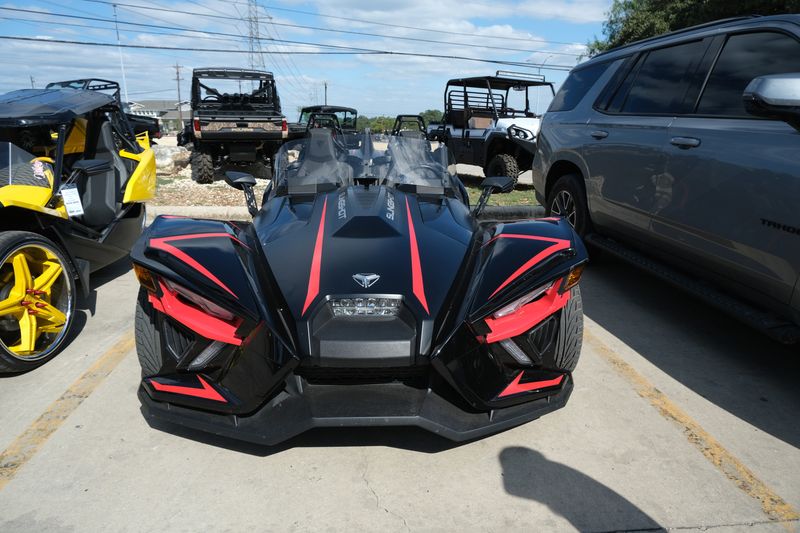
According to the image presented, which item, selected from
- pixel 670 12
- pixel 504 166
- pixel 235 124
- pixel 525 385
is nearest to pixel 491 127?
pixel 504 166

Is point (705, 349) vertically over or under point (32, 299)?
under

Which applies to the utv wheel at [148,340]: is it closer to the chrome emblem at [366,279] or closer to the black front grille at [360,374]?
the black front grille at [360,374]

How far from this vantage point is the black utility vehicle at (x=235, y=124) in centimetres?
1083

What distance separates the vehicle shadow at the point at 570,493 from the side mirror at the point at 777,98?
2.00 meters

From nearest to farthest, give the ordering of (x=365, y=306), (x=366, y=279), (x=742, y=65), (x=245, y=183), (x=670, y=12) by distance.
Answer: (x=365, y=306) < (x=366, y=279) < (x=742, y=65) < (x=245, y=183) < (x=670, y=12)

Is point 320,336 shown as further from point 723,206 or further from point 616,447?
point 723,206

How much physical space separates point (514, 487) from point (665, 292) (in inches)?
130

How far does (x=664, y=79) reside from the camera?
164 inches

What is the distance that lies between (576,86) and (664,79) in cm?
136

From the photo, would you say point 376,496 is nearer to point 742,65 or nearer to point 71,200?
point 71,200

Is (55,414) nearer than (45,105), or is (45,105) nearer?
(55,414)

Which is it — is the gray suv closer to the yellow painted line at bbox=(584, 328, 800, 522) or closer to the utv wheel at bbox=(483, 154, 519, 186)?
the yellow painted line at bbox=(584, 328, 800, 522)

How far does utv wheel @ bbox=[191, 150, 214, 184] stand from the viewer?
426 inches

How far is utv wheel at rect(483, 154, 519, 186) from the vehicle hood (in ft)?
22.0
